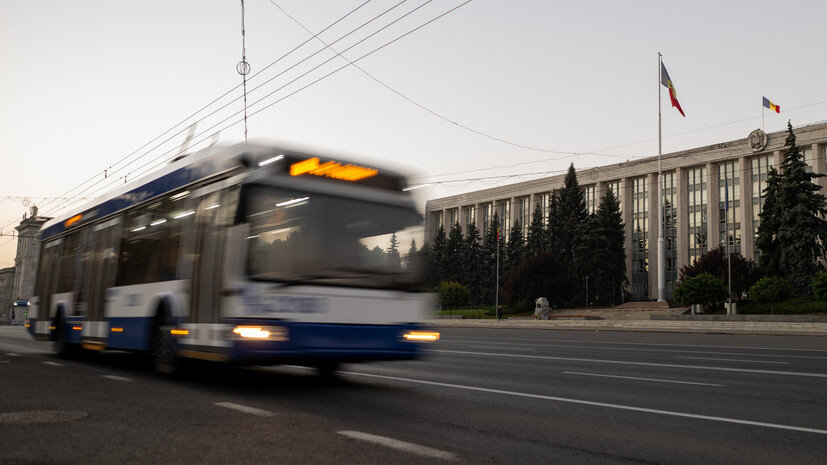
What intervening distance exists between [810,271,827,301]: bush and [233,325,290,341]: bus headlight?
47.4m

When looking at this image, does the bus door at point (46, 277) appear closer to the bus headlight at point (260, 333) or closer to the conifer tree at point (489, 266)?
the bus headlight at point (260, 333)

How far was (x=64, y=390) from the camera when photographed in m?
8.29

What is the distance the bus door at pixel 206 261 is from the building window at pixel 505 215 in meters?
104

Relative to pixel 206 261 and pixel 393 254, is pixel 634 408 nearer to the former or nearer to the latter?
pixel 393 254

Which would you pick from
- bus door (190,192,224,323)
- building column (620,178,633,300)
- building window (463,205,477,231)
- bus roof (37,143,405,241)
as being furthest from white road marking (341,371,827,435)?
building window (463,205,477,231)

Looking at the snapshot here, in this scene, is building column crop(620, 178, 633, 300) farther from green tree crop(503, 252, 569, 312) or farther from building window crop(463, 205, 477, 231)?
building window crop(463, 205, 477, 231)

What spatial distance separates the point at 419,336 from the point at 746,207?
83771mm

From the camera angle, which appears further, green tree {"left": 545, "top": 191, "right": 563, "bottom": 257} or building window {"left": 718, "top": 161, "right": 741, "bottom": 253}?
green tree {"left": 545, "top": 191, "right": 563, "bottom": 257}

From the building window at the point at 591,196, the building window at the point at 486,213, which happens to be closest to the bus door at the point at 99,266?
the building window at the point at 591,196

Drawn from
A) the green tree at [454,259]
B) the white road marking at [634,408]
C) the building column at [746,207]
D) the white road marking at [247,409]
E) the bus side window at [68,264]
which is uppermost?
the building column at [746,207]

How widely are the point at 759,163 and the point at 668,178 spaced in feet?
39.1

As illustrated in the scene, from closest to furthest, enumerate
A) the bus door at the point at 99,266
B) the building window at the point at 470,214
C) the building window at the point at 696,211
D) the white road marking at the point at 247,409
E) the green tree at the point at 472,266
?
the white road marking at the point at 247,409 → the bus door at the point at 99,266 → the building window at the point at 696,211 → the green tree at the point at 472,266 → the building window at the point at 470,214

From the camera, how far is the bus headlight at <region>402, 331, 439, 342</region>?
905 cm

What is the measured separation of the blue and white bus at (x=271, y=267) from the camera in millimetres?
7949
